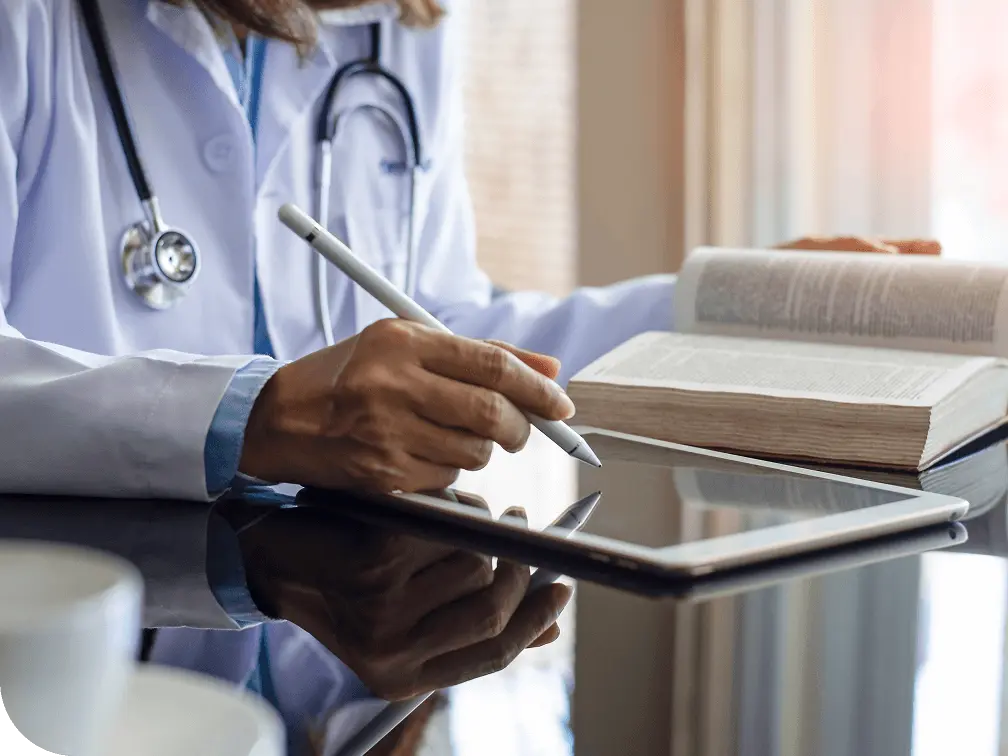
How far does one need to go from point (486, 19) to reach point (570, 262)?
2.41ft

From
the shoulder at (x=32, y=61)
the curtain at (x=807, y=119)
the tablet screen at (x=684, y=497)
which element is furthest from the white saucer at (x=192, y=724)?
the curtain at (x=807, y=119)

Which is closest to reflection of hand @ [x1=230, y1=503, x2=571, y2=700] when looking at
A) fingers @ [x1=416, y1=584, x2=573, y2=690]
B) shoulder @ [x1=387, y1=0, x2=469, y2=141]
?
fingers @ [x1=416, y1=584, x2=573, y2=690]

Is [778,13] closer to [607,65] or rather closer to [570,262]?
[607,65]

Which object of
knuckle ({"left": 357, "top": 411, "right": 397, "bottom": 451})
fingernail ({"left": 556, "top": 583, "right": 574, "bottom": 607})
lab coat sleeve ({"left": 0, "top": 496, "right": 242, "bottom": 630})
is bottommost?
lab coat sleeve ({"left": 0, "top": 496, "right": 242, "bottom": 630})

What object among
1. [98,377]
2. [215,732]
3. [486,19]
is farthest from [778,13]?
[215,732]

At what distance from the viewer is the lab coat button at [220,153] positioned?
48.6 inches

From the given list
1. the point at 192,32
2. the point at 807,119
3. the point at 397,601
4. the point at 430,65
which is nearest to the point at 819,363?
the point at 397,601

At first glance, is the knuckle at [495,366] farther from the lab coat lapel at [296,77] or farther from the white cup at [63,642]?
the lab coat lapel at [296,77]

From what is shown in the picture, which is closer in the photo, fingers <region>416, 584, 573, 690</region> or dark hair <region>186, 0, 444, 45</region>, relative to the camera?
fingers <region>416, 584, 573, 690</region>

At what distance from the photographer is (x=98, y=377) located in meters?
0.82

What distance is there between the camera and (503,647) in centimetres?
54

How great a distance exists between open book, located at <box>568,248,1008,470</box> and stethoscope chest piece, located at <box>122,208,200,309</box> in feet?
1.28

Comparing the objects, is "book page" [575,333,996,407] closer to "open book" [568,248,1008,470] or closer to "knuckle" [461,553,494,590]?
"open book" [568,248,1008,470]

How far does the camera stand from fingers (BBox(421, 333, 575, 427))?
0.75 meters
